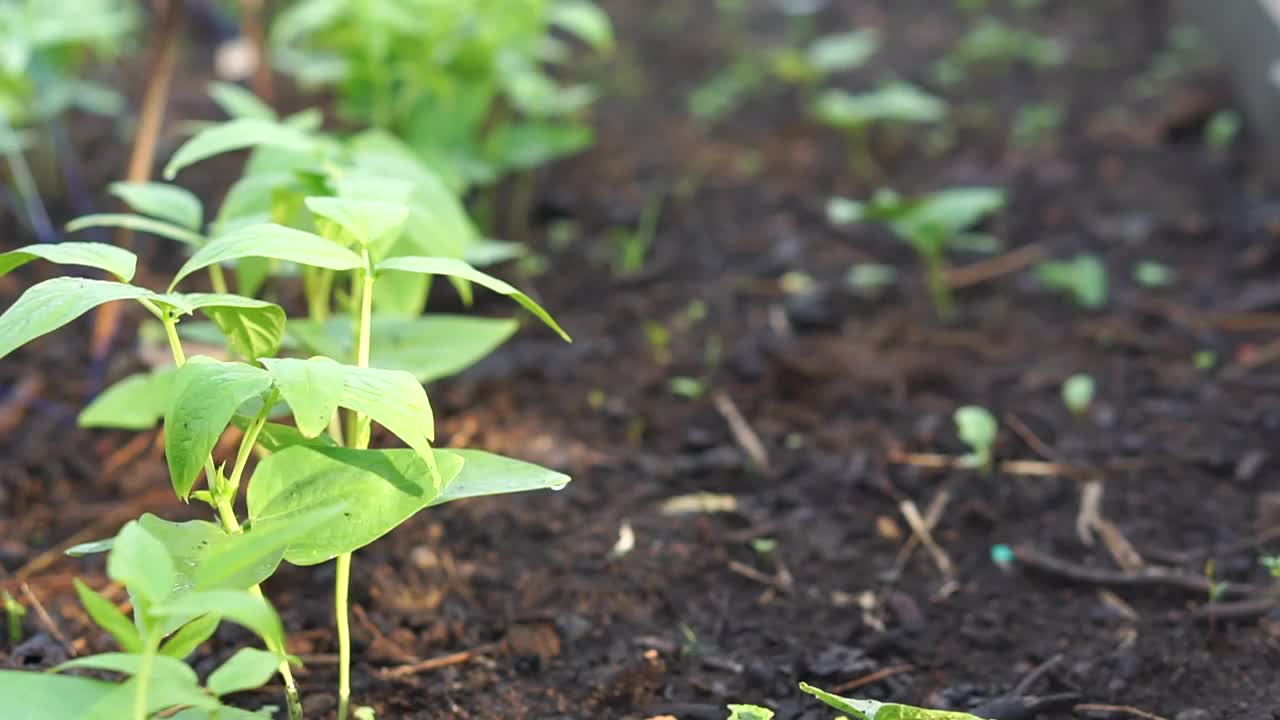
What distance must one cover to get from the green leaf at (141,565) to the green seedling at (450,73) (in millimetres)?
1455

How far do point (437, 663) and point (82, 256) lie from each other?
63 centimetres

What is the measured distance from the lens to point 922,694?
1450 mm

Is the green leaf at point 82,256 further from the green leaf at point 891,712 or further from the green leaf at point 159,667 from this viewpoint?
the green leaf at point 891,712

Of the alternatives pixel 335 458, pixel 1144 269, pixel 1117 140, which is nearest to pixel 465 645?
pixel 335 458

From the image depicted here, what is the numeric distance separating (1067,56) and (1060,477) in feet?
7.07

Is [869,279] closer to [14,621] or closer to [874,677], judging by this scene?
[874,677]

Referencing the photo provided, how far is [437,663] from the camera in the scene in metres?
1.46

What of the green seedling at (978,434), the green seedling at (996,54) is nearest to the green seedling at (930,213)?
the green seedling at (978,434)

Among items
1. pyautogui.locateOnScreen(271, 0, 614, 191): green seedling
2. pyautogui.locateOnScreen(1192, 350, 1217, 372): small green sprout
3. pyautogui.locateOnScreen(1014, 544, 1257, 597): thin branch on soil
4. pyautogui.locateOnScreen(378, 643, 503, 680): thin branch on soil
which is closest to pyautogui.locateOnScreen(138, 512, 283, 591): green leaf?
pyautogui.locateOnScreen(378, 643, 503, 680): thin branch on soil

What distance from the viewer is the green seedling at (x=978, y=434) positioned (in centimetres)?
188

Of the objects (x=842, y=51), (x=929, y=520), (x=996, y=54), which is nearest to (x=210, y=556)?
(x=929, y=520)

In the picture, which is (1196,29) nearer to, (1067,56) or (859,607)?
(1067,56)

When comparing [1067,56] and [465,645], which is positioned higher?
[1067,56]

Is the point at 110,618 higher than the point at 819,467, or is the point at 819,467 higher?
Answer: the point at 110,618
